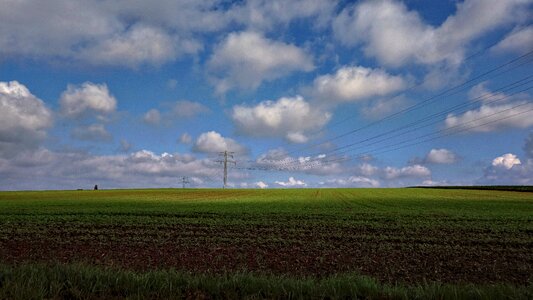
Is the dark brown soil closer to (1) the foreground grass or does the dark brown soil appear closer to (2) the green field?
(2) the green field

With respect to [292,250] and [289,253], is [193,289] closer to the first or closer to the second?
[289,253]

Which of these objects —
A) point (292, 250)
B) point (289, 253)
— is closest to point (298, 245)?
point (292, 250)

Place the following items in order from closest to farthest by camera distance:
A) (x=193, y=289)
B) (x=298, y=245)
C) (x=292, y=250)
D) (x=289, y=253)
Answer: (x=193, y=289) < (x=289, y=253) < (x=292, y=250) < (x=298, y=245)

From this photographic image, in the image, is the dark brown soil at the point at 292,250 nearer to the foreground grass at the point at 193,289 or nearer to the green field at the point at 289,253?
the green field at the point at 289,253

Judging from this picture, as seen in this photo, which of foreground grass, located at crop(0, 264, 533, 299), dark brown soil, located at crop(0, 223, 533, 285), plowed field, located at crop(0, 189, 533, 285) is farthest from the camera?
plowed field, located at crop(0, 189, 533, 285)

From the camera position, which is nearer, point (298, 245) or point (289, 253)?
point (289, 253)

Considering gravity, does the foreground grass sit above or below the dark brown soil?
above

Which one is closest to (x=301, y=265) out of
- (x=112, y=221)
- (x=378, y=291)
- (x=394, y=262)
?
(x=394, y=262)

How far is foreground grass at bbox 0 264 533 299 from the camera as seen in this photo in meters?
6.47

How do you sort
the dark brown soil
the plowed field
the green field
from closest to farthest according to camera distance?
the green field < the dark brown soil < the plowed field

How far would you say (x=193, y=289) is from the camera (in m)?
6.92

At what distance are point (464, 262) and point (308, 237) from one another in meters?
7.48

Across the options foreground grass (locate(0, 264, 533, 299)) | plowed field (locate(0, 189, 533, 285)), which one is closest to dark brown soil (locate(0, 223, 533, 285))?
plowed field (locate(0, 189, 533, 285))

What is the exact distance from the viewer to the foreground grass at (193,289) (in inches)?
255
